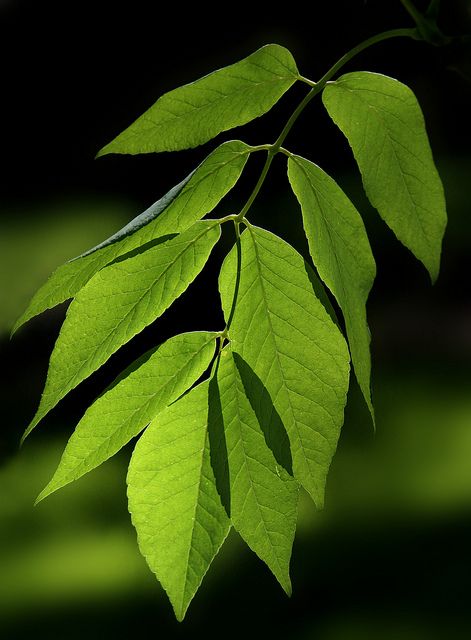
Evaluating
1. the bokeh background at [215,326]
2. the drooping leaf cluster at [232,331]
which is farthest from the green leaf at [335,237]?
the bokeh background at [215,326]

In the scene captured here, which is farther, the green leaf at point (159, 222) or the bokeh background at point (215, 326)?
the bokeh background at point (215, 326)

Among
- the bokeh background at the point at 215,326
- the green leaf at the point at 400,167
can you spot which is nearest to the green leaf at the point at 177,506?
the green leaf at the point at 400,167

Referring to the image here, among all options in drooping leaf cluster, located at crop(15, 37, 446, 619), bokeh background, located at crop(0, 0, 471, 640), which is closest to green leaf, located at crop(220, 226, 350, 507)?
drooping leaf cluster, located at crop(15, 37, 446, 619)

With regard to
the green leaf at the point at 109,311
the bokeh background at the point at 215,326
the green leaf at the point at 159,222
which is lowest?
the bokeh background at the point at 215,326

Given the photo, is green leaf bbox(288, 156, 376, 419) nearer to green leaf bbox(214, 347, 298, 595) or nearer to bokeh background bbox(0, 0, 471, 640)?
green leaf bbox(214, 347, 298, 595)

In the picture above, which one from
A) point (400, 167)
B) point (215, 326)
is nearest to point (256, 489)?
point (400, 167)

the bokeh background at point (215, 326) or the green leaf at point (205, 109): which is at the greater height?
the green leaf at point (205, 109)

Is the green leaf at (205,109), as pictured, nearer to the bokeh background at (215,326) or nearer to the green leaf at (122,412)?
the green leaf at (122,412)
